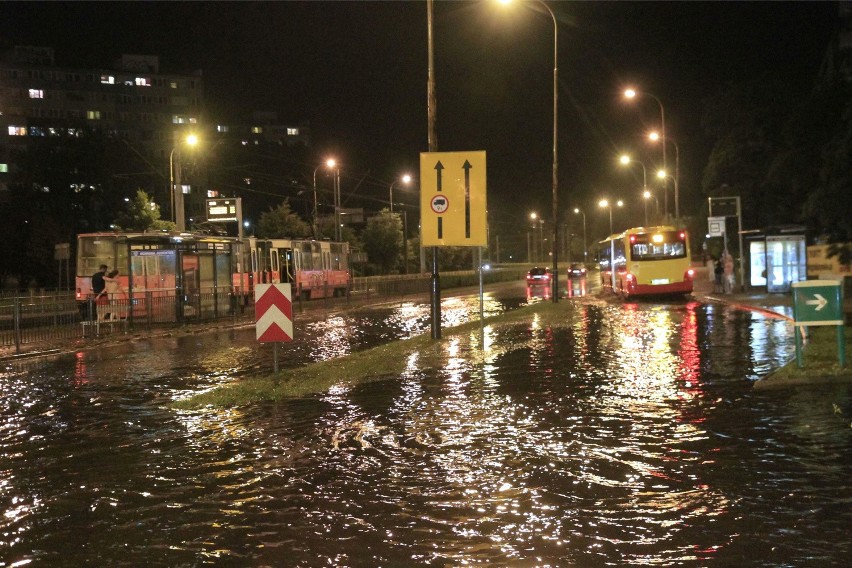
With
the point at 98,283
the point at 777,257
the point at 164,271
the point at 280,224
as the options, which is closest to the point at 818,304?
the point at 98,283

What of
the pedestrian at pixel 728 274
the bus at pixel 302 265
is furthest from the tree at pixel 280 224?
the pedestrian at pixel 728 274

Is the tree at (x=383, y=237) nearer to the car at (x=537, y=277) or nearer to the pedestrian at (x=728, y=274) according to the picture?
the car at (x=537, y=277)

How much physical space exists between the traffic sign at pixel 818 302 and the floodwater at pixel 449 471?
113cm

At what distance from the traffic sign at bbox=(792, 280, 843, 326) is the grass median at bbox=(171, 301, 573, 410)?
19.5 ft

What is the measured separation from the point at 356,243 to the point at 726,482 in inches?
2524

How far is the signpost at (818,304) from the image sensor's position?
12.3 meters

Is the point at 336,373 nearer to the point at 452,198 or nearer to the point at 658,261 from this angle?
the point at 452,198

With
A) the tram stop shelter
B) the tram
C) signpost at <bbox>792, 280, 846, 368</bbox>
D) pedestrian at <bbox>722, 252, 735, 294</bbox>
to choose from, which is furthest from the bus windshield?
signpost at <bbox>792, 280, 846, 368</bbox>

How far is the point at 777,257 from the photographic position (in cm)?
3428

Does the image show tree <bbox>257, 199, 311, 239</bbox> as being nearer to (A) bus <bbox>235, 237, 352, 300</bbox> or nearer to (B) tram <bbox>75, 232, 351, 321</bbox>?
(A) bus <bbox>235, 237, 352, 300</bbox>

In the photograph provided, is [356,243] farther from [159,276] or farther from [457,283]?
[159,276]

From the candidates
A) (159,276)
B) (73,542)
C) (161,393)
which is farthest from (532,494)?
(159,276)

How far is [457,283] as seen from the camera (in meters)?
67.8

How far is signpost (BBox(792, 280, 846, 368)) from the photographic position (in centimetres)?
1227
